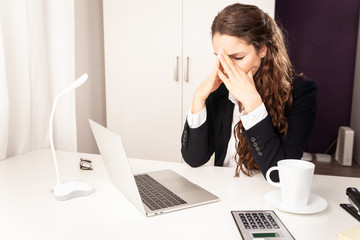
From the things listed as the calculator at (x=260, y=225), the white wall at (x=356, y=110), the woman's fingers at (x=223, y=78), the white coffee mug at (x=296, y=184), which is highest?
the woman's fingers at (x=223, y=78)

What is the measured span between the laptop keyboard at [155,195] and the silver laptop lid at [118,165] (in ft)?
0.17

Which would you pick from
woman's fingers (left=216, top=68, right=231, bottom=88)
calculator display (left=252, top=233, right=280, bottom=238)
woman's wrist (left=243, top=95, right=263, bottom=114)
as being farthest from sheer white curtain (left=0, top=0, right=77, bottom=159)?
calculator display (left=252, top=233, right=280, bottom=238)

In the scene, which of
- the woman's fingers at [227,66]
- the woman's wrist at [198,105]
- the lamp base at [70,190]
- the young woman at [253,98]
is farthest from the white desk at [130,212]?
the woman's fingers at [227,66]

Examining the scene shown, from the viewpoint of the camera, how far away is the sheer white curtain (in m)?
1.56

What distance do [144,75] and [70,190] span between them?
165 cm

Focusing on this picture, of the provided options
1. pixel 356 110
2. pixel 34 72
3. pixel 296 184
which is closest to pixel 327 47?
pixel 356 110

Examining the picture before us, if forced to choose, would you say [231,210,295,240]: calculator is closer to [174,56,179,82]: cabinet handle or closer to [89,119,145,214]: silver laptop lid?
[89,119,145,214]: silver laptop lid

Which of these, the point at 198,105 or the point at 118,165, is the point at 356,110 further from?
the point at 118,165

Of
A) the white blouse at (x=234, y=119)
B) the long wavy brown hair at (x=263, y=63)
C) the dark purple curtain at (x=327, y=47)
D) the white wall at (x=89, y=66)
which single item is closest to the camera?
the white blouse at (x=234, y=119)

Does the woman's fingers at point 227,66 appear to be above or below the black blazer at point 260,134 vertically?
above

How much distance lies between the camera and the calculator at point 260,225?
769mm

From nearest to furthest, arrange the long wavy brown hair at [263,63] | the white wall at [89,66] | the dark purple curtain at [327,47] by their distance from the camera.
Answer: the long wavy brown hair at [263,63] < the white wall at [89,66] < the dark purple curtain at [327,47]

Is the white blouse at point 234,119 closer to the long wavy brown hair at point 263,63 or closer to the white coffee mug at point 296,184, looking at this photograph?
the long wavy brown hair at point 263,63

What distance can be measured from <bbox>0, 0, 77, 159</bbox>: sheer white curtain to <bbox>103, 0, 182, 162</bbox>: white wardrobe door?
0.59m
